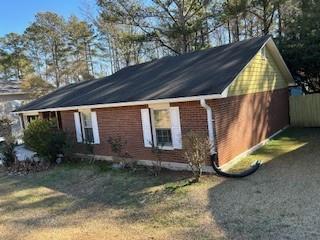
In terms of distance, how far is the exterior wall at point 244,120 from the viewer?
34.1ft

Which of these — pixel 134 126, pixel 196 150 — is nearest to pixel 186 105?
pixel 196 150

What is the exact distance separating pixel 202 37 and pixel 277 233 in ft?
81.0

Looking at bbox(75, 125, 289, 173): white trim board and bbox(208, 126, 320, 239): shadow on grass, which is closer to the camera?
bbox(208, 126, 320, 239): shadow on grass

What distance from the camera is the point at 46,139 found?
13727mm

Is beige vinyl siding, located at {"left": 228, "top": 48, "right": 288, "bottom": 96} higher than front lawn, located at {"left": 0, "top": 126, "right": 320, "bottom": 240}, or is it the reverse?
beige vinyl siding, located at {"left": 228, "top": 48, "right": 288, "bottom": 96}

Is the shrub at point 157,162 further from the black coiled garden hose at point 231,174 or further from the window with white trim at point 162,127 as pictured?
the black coiled garden hose at point 231,174

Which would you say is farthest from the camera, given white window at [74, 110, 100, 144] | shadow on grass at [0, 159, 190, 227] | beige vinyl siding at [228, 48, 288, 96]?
white window at [74, 110, 100, 144]

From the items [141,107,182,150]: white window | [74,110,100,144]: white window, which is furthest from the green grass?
[74,110,100,144]: white window

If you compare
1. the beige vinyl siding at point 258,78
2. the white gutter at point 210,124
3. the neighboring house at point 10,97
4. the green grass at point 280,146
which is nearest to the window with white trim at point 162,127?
the white gutter at point 210,124

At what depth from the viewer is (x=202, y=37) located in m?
28.8

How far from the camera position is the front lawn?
20.9 ft

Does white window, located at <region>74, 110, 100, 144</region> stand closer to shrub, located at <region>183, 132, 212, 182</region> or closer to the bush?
the bush

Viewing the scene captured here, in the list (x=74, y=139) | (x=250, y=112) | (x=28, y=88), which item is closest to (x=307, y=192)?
(x=250, y=112)

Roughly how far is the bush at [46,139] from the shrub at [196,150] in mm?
6529
